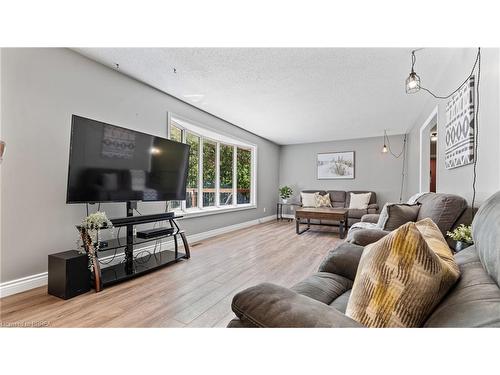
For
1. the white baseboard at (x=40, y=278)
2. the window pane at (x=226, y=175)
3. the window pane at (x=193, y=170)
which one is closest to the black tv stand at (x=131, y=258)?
the white baseboard at (x=40, y=278)

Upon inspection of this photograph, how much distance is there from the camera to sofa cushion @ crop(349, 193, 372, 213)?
553 cm

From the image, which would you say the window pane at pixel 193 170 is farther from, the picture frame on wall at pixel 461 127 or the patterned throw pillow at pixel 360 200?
the patterned throw pillow at pixel 360 200

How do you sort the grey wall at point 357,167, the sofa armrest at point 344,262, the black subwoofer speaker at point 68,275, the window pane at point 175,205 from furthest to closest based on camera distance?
the grey wall at point 357,167 → the window pane at point 175,205 → the black subwoofer speaker at point 68,275 → the sofa armrest at point 344,262

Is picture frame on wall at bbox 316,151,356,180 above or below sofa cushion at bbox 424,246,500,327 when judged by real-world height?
above

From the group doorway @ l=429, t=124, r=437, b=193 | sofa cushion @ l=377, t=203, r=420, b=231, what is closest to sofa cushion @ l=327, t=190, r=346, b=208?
doorway @ l=429, t=124, r=437, b=193

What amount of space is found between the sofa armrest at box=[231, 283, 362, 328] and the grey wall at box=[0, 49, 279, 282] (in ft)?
7.84

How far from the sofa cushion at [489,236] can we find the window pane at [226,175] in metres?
4.39

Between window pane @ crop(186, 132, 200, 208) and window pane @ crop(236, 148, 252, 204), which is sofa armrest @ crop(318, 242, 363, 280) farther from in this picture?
window pane @ crop(236, 148, 252, 204)

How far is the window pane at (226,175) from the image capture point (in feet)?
16.6

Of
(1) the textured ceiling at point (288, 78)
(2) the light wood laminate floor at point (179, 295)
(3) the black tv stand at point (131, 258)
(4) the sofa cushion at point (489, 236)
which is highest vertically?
(1) the textured ceiling at point (288, 78)

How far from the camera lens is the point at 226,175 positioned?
17.1 ft

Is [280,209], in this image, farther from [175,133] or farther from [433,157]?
[175,133]
